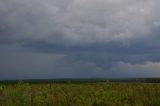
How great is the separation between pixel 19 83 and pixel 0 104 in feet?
29.4

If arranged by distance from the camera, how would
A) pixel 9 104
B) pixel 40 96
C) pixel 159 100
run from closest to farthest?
pixel 9 104 < pixel 159 100 < pixel 40 96

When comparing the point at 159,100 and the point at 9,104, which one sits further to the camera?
the point at 159,100

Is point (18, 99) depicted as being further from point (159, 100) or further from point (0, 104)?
point (159, 100)

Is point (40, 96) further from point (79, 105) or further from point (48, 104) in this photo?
point (79, 105)

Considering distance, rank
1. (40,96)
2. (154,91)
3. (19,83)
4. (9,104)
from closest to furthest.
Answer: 1. (9,104)
2. (40,96)
3. (154,91)
4. (19,83)

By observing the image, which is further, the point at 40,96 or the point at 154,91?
the point at 154,91

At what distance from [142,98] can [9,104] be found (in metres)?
8.42

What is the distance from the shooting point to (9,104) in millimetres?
20531

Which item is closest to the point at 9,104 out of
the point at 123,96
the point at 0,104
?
the point at 0,104

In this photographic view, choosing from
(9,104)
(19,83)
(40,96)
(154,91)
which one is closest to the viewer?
(9,104)

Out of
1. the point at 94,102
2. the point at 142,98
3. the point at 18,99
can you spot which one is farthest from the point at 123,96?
the point at 18,99

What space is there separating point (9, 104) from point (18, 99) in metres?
0.97

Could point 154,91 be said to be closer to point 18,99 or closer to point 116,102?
point 116,102

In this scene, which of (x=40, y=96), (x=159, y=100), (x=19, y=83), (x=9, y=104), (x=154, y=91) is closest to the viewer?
(x=9, y=104)
